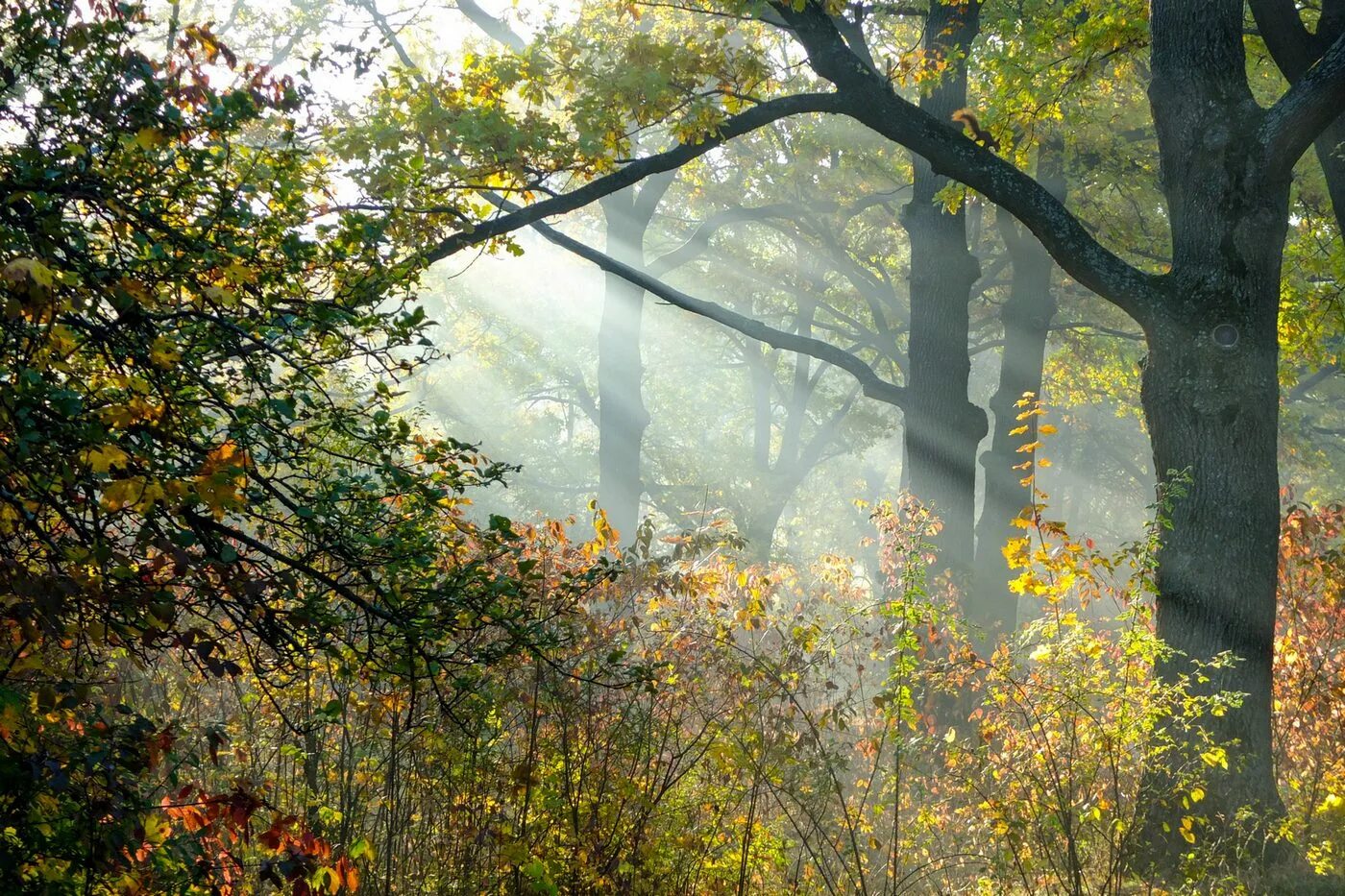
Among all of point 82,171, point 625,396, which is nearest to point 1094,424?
point 625,396

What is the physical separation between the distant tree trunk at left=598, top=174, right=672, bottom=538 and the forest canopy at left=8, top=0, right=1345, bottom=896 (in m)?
5.36

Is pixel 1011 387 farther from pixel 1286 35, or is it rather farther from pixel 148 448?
pixel 148 448

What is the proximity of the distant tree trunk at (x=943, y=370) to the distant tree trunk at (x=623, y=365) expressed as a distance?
28.9ft

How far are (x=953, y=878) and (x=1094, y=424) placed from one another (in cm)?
2741

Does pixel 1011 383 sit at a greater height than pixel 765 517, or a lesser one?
lesser

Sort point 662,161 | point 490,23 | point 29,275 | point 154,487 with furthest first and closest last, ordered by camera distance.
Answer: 1. point 490,23
2. point 662,161
3. point 154,487
4. point 29,275

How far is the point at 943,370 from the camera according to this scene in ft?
40.3

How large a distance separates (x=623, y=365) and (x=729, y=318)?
33.6 feet

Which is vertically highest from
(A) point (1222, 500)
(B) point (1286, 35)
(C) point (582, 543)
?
(B) point (1286, 35)

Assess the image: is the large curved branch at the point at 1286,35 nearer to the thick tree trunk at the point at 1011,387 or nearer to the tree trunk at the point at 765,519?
the thick tree trunk at the point at 1011,387

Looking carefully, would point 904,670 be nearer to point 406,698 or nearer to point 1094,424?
point 406,698

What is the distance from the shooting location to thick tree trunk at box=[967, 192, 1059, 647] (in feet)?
52.6

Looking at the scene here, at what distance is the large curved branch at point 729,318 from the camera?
973 cm

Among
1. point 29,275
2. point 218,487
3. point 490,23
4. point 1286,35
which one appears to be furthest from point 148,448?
point 490,23
